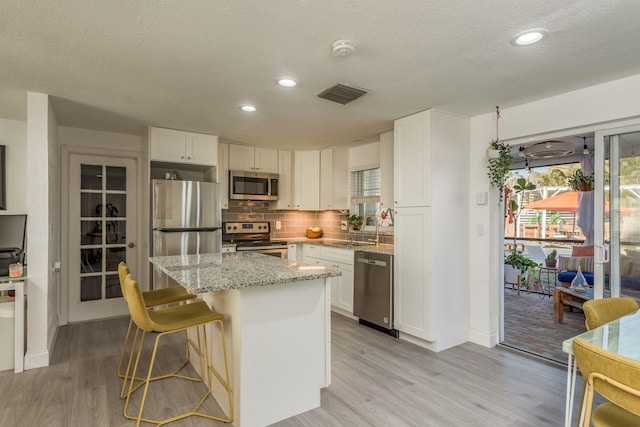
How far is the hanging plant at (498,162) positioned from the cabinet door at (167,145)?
3382 millimetres

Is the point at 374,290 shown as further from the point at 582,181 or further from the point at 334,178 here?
the point at 582,181

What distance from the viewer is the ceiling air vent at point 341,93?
2718 mm

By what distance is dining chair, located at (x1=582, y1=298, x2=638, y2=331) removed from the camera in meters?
1.88

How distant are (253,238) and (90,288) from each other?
2.14 metres

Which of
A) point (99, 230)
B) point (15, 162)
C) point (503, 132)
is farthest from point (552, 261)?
point (15, 162)

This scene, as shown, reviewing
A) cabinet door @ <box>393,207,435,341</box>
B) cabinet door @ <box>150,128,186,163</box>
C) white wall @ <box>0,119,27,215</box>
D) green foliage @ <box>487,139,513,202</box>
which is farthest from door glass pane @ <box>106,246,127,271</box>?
green foliage @ <box>487,139,513,202</box>

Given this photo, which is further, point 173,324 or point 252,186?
point 252,186

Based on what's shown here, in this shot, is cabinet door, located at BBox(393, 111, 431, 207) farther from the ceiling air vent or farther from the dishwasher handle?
the ceiling air vent

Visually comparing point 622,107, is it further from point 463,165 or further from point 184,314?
point 184,314

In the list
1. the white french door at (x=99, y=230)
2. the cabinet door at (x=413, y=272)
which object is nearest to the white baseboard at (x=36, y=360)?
the white french door at (x=99, y=230)

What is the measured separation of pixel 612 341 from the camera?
1485 millimetres

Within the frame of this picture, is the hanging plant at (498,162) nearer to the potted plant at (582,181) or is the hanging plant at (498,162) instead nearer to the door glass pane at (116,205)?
the potted plant at (582,181)

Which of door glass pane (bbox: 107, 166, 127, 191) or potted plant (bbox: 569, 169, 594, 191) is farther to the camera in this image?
potted plant (bbox: 569, 169, 594, 191)

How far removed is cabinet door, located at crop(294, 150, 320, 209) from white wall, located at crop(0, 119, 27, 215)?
3.26 meters
